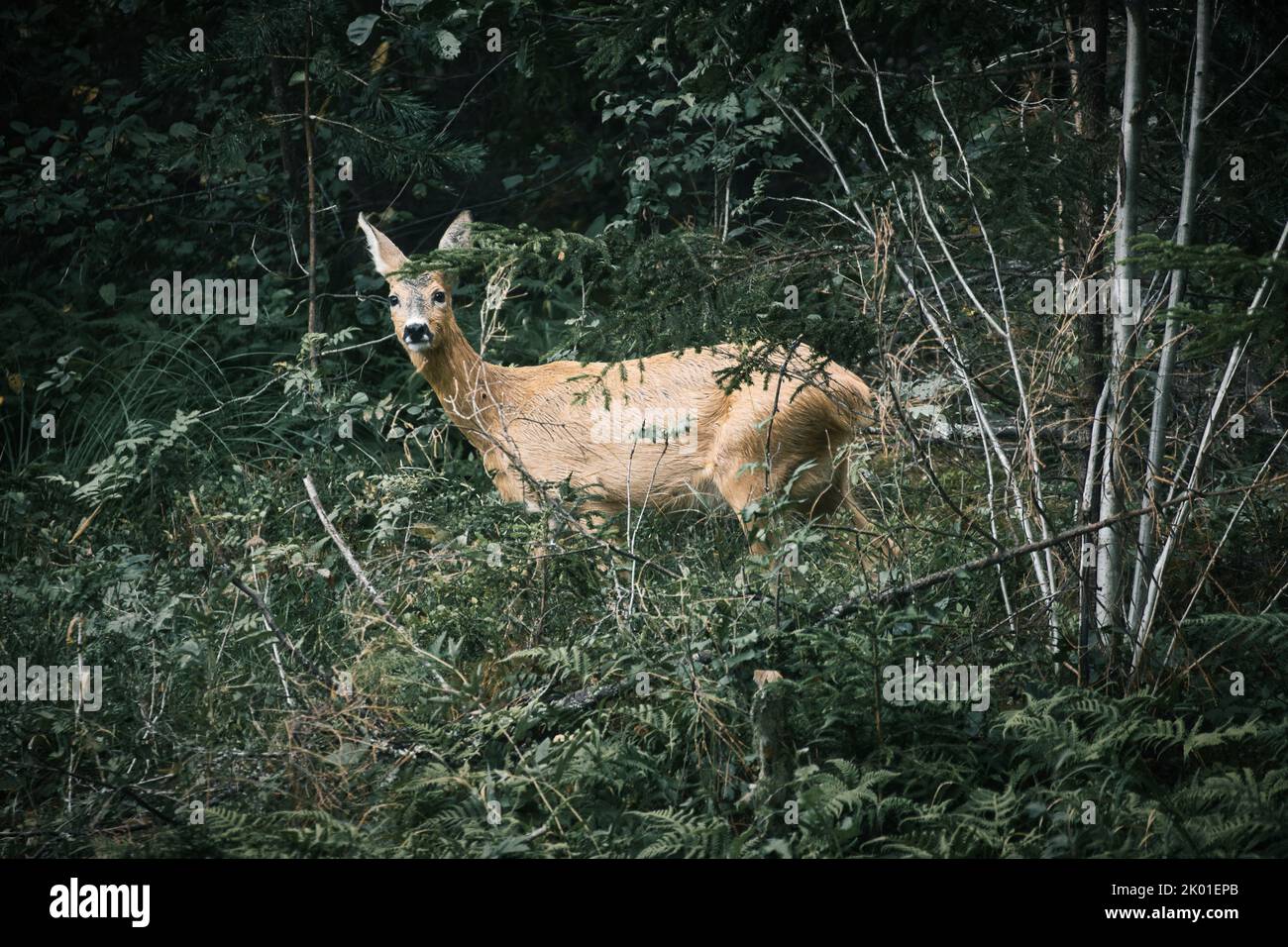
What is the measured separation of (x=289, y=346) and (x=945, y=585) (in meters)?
5.90

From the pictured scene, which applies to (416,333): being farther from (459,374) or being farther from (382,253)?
(382,253)

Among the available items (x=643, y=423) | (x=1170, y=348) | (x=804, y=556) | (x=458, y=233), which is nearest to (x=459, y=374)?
(x=458, y=233)

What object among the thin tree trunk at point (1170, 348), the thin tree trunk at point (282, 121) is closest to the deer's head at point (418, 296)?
the thin tree trunk at point (282, 121)

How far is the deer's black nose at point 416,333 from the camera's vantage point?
766 cm

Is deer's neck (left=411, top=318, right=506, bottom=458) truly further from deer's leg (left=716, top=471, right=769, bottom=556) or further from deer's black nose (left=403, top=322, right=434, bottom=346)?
deer's leg (left=716, top=471, right=769, bottom=556)

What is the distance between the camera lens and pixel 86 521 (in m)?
6.66

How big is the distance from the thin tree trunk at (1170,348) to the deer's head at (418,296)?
3.93 metres

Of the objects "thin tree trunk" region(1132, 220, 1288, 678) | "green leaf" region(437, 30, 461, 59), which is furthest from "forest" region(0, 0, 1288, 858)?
"green leaf" region(437, 30, 461, 59)

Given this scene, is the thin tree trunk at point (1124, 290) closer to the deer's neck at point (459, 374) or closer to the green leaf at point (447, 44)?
the deer's neck at point (459, 374)

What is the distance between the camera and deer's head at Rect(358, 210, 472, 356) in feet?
25.2

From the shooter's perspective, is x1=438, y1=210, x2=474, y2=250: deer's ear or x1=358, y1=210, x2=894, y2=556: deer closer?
x1=358, y1=210, x2=894, y2=556: deer

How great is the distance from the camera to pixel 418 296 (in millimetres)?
7812

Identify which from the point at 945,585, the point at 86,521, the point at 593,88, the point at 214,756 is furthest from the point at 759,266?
the point at 593,88

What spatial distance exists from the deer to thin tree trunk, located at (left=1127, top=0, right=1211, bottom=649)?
1829 mm
